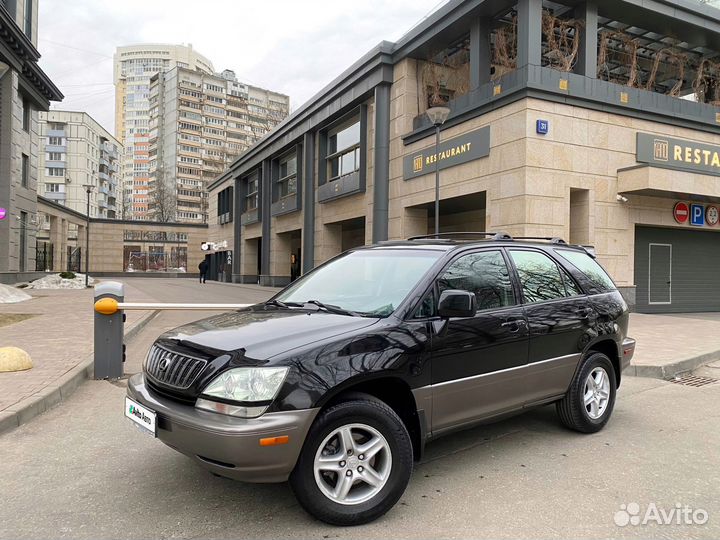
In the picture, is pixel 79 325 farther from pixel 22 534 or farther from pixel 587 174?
pixel 587 174

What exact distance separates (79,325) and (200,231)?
50.7 metres

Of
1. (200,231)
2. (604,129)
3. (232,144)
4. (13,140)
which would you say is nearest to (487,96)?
(604,129)

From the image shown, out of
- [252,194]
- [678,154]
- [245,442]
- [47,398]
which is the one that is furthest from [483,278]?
[252,194]

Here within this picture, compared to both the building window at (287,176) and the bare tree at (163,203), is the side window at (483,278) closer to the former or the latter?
the building window at (287,176)

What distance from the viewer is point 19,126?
28.5 metres

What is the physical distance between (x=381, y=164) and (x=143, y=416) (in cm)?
1776

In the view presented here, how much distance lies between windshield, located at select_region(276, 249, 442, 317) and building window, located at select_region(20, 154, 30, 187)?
1273 inches

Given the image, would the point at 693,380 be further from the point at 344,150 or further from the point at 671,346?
the point at 344,150

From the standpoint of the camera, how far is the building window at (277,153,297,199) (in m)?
30.3

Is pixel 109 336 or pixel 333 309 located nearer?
pixel 333 309

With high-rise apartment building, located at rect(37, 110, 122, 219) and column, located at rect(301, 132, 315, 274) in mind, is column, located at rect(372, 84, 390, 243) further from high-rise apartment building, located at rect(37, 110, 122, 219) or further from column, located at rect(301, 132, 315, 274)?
high-rise apartment building, located at rect(37, 110, 122, 219)

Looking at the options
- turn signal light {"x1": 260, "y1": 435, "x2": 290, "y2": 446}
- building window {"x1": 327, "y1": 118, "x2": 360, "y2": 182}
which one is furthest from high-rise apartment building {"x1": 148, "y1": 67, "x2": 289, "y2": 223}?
turn signal light {"x1": 260, "y1": 435, "x2": 290, "y2": 446}

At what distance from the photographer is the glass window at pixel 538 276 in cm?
417

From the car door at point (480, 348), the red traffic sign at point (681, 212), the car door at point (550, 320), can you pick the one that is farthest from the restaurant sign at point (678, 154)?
the car door at point (480, 348)
